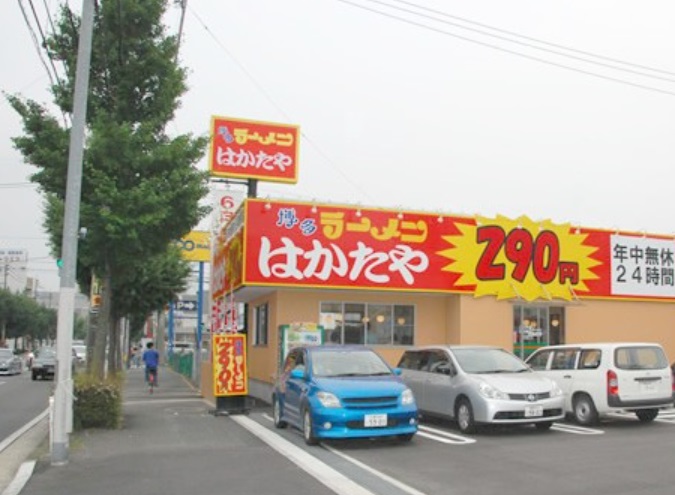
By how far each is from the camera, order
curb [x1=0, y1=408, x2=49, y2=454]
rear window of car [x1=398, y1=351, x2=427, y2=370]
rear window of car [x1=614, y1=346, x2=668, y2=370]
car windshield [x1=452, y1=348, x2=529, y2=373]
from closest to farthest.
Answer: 1. curb [x1=0, y1=408, x2=49, y2=454]
2. car windshield [x1=452, y1=348, x2=529, y2=373]
3. rear window of car [x1=614, y1=346, x2=668, y2=370]
4. rear window of car [x1=398, y1=351, x2=427, y2=370]

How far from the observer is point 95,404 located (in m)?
13.6

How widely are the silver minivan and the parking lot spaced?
366 millimetres

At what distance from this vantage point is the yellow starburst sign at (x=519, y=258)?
66.1 feet

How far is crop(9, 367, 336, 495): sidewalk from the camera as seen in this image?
8.41 m

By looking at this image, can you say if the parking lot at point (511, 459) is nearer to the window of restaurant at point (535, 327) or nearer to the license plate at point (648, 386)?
the license plate at point (648, 386)

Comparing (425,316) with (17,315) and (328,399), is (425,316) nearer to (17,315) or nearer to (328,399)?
(328,399)

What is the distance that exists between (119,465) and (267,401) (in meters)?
9.48

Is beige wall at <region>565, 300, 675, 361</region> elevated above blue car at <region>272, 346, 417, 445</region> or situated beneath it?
elevated above

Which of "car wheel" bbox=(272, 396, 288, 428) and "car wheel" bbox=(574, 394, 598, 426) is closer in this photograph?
"car wheel" bbox=(574, 394, 598, 426)

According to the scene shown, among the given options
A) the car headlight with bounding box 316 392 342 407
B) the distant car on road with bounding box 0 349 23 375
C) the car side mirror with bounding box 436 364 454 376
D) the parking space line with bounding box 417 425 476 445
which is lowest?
the distant car on road with bounding box 0 349 23 375

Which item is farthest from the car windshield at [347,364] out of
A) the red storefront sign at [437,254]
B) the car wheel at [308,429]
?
the red storefront sign at [437,254]

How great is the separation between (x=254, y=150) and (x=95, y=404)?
11168mm

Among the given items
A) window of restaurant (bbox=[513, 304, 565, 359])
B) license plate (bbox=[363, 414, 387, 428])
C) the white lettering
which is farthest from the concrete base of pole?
window of restaurant (bbox=[513, 304, 565, 359])

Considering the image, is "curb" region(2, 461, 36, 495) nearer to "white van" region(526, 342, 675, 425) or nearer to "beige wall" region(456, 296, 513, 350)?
"white van" region(526, 342, 675, 425)
